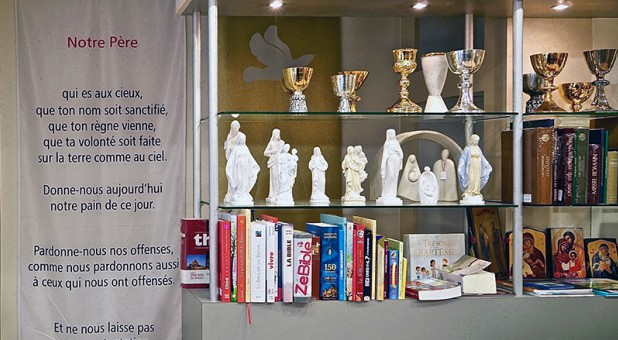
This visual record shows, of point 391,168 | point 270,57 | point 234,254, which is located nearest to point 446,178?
point 391,168

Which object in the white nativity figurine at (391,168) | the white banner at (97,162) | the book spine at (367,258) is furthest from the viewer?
the white banner at (97,162)

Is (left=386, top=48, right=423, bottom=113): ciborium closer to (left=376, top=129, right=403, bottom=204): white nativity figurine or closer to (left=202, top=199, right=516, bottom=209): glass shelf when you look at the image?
(left=376, top=129, right=403, bottom=204): white nativity figurine

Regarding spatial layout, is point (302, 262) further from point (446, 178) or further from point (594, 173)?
point (594, 173)

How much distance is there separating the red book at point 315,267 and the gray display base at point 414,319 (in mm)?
48

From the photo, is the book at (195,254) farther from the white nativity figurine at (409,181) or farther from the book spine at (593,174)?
the book spine at (593,174)

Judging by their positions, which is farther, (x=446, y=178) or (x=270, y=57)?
(x=270, y=57)

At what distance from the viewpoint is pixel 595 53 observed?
11.1ft

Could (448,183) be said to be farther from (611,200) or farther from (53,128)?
(53,128)

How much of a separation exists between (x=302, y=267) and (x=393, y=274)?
1.16 feet

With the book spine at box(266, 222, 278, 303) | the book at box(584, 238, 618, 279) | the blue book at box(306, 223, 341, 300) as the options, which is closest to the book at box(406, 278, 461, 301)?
the blue book at box(306, 223, 341, 300)

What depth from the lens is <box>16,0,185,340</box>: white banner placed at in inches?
168

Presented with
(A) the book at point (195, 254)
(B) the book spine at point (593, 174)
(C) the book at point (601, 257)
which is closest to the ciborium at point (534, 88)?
(B) the book spine at point (593, 174)

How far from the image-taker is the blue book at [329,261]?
3.09m

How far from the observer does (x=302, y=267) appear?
10.1 feet
